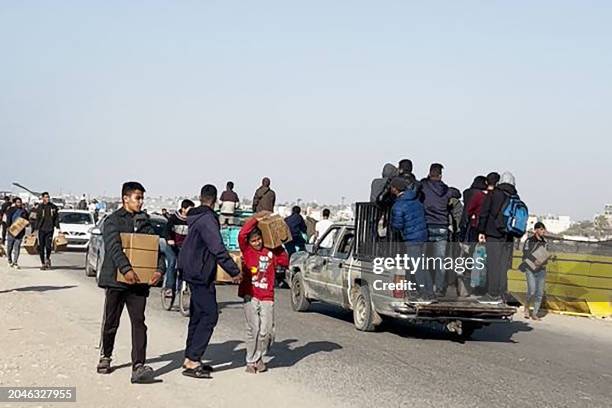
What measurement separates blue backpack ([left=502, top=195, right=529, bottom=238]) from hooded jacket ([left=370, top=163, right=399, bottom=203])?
75.3 inches

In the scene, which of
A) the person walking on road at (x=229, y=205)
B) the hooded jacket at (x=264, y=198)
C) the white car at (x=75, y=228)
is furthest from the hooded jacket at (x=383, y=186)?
the white car at (x=75, y=228)

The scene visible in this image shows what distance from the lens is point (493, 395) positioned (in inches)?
368

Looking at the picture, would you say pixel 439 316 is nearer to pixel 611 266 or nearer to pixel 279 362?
pixel 279 362

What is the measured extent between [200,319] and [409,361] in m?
3.20

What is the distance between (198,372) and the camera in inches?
374

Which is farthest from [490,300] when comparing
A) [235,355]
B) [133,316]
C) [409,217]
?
[133,316]

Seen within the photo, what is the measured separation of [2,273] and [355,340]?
42.9 feet

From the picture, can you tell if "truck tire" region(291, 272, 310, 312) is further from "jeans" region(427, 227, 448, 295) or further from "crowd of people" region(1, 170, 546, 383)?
"jeans" region(427, 227, 448, 295)

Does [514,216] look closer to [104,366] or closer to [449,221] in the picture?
[449,221]

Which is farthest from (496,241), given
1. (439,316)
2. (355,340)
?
(355,340)

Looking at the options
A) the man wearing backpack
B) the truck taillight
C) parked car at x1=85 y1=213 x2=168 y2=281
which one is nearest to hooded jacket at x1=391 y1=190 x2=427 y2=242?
the truck taillight

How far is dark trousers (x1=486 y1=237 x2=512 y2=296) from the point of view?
552 inches

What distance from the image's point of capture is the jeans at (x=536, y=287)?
18.3 metres

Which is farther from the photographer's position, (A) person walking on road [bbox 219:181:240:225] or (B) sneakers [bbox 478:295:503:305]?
(A) person walking on road [bbox 219:181:240:225]
